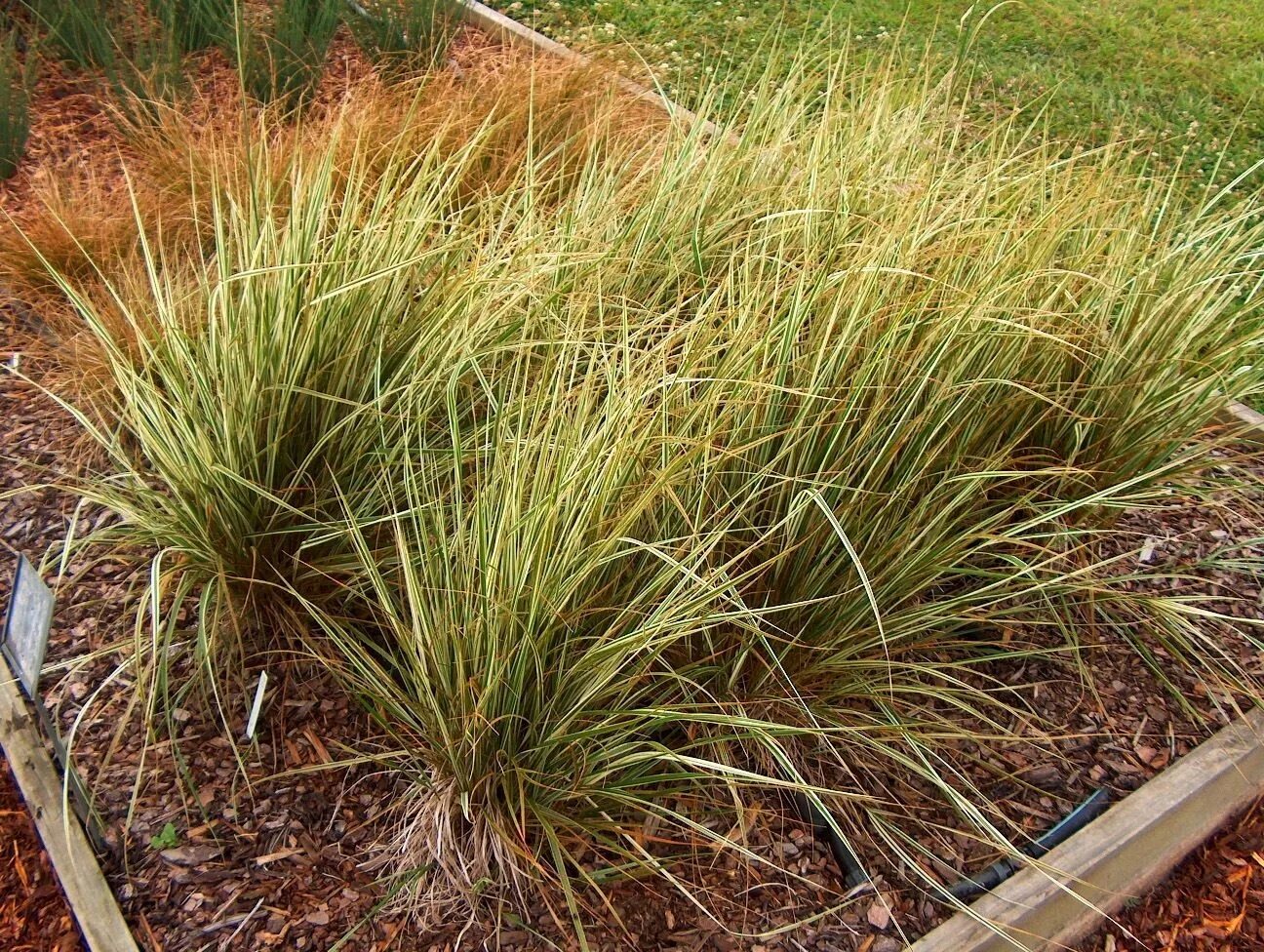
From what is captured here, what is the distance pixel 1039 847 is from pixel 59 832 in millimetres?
1818

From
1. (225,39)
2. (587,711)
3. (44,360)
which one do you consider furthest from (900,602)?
(225,39)

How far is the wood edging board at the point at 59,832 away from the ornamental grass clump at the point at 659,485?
0.92 feet

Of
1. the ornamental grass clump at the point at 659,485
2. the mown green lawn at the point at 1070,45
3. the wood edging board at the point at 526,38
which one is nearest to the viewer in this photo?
the ornamental grass clump at the point at 659,485

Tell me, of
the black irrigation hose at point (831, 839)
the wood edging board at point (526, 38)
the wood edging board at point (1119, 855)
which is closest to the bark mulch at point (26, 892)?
the black irrigation hose at point (831, 839)

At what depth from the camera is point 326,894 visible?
1.94 m

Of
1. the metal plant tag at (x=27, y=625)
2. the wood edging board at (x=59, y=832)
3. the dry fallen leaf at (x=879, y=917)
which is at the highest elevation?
the metal plant tag at (x=27, y=625)

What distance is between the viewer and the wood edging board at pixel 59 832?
1.86m

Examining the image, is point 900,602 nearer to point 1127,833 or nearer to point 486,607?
point 1127,833

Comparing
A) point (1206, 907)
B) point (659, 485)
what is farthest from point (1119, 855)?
point (659, 485)

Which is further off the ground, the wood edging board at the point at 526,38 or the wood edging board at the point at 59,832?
the wood edging board at the point at 526,38

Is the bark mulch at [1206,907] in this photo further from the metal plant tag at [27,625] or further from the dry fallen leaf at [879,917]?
the metal plant tag at [27,625]

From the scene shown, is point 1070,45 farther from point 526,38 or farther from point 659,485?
point 659,485

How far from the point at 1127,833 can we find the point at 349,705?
1.56 meters

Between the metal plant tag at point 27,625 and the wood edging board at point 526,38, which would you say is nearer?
the metal plant tag at point 27,625
